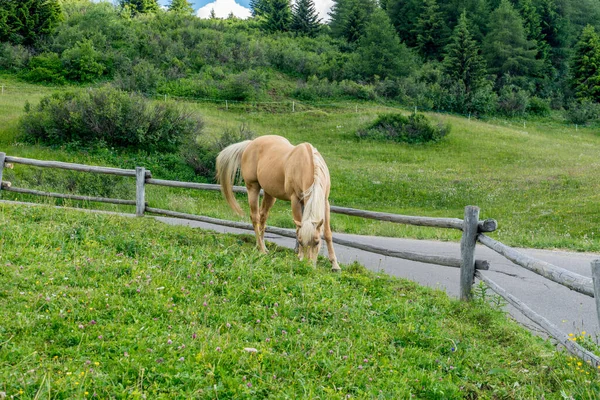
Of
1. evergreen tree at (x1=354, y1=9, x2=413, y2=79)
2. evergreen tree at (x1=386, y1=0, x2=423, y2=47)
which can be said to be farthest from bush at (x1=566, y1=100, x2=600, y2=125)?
evergreen tree at (x1=386, y1=0, x2=423, y2=47)

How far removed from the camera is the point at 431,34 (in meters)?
69.9

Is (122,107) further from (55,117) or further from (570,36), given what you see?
(570,36)

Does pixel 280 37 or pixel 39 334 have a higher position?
pixel 280 37

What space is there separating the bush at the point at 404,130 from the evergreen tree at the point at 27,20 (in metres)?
34.0

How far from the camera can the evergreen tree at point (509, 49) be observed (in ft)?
200

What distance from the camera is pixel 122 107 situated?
23.6 metres

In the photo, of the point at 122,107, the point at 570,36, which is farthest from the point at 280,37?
the point at 122,107

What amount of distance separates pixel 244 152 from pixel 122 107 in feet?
52.7

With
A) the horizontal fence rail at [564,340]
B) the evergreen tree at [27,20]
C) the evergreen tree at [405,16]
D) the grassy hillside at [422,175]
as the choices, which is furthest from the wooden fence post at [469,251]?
the evergreen tree at [405,16]

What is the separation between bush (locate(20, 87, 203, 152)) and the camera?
22.9 metres

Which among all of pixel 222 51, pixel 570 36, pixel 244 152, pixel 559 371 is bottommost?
pixel 559 371

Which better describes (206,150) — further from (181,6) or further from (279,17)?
(181,6)

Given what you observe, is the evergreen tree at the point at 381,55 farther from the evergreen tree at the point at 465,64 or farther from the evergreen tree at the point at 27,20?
the evergreen tree at the point at 27,20

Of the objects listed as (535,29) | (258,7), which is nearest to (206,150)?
(535,29)
